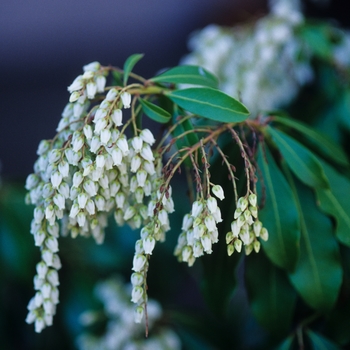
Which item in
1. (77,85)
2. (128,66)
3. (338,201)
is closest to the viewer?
(77,85)

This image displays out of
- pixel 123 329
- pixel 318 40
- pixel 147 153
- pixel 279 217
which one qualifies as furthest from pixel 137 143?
pixel 318 40

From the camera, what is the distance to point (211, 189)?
1.12 metres

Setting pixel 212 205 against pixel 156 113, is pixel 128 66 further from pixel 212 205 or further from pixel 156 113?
pixel 212 205

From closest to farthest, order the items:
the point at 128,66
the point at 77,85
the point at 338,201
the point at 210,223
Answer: the point at 210,223 < the point at 77,85 < the point at 128,66 < the point at 338,201

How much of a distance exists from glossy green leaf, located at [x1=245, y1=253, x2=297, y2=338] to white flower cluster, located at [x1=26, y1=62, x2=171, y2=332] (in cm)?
41

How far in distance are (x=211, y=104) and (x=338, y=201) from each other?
Result: 0.47 m

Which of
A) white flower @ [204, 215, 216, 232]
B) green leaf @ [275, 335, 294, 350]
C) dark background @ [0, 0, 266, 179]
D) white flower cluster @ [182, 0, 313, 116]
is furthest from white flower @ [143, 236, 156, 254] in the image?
dark background @ [0, 0, 266, 179]

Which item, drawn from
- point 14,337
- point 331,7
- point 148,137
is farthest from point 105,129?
point 331,7

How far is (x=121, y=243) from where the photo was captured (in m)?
2.25

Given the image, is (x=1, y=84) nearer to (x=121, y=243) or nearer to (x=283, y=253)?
(x=121, y=243)

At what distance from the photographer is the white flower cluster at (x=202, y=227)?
962 millimetres

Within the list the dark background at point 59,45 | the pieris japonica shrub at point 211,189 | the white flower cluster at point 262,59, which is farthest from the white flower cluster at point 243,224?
the dark background at point 59,45

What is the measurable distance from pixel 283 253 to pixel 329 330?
0.39 metres

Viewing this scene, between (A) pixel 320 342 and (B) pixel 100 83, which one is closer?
(B) pixel 100 83
